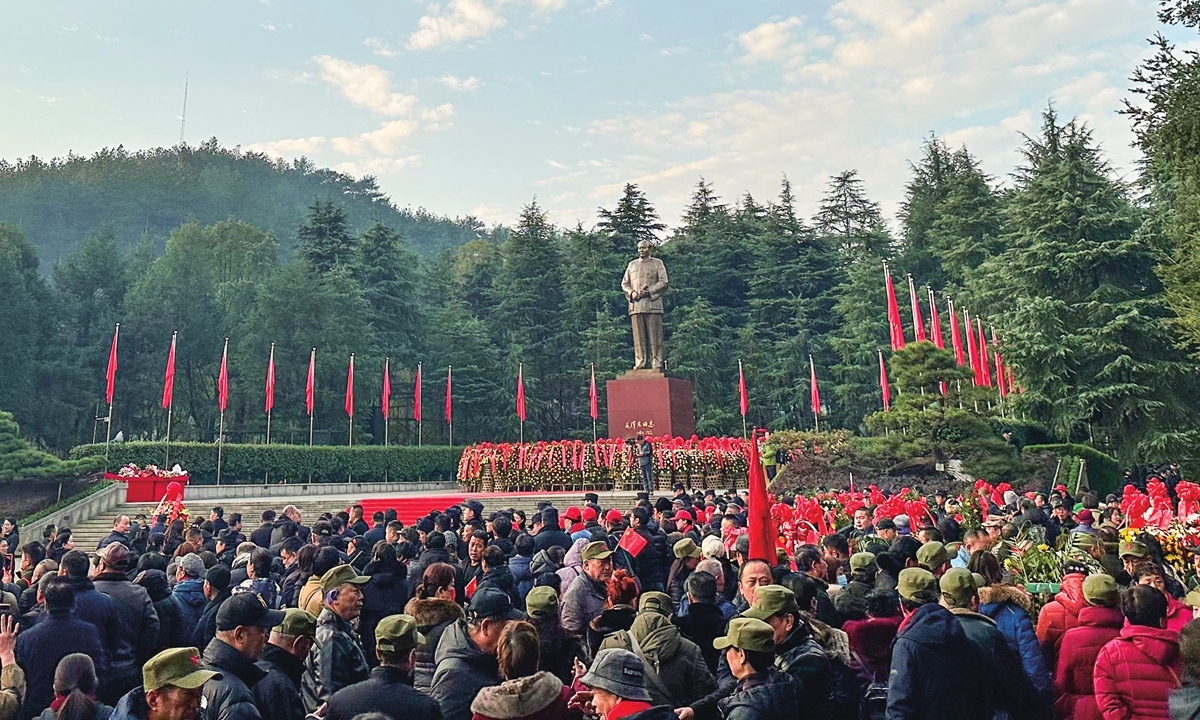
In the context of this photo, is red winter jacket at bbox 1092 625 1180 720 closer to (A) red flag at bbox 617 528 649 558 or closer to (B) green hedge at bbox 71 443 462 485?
(A) red flag at bbox 617 528 649 558

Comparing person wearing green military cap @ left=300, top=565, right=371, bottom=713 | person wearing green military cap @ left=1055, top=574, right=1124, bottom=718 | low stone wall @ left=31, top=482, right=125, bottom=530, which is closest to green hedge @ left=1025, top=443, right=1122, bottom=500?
person wearing green military cap @ left=1055, top=574, right=1124, bottom=718

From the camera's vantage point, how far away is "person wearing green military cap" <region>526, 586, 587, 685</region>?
4.00 meters

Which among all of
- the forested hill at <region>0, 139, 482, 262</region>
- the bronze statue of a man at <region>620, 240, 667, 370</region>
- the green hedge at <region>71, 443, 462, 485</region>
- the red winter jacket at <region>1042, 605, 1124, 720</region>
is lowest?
the red winter jacket at <region>1042, 605, 1124, 720</region>

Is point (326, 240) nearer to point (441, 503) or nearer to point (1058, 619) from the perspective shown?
point (441, 503)

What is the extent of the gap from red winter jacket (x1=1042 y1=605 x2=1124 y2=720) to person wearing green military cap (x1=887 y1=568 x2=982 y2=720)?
64 centimetres

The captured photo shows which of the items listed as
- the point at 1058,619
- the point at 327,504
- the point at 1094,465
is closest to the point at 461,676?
the point at 1058,619

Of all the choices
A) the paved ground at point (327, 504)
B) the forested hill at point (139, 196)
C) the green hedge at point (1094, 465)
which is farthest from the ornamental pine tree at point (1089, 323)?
the forested hill at point (139, 196)

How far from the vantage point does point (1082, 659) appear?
3641mm

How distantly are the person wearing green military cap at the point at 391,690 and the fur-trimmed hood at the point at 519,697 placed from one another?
0.23 m

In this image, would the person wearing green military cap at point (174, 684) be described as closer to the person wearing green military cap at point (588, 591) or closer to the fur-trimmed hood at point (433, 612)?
the fur-trimmed hood at point (433, 612)

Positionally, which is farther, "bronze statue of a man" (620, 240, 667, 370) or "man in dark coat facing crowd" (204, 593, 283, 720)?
"bronze statue of a man" (620, 240, 667, 370)

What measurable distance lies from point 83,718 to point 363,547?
13.0 feet

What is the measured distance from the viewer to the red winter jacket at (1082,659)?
142 inches

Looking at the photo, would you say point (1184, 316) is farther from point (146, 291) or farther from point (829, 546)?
point (146, 291)
